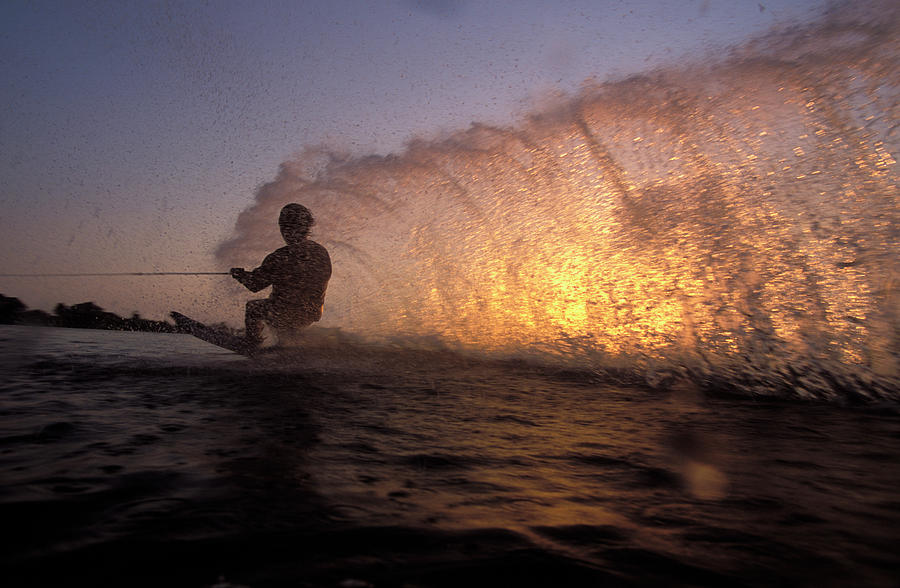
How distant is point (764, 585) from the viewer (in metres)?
1.38

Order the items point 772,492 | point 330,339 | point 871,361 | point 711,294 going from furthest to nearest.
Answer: point 330,339, point 711,294, point 871,361, point 772,492

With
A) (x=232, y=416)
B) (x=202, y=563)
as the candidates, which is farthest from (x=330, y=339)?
(x=202, y=563)

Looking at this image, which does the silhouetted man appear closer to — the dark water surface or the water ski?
the water ski

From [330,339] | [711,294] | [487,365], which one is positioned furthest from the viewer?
[330,339]

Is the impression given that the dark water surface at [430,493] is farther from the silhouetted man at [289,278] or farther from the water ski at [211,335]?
the silhouetted man at [289,278]

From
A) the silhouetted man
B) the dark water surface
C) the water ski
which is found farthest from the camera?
the silhouetted man

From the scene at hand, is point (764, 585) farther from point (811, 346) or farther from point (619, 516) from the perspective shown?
point (811, 346)

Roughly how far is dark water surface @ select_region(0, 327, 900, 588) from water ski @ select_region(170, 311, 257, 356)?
2789 mm

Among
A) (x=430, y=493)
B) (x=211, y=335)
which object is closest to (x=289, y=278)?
(x=211, y=335)

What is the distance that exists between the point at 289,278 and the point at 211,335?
136 cm

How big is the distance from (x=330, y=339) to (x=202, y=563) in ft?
29.2

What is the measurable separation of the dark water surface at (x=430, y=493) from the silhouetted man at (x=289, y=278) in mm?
3140

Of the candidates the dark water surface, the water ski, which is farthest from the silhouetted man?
the dark water surface

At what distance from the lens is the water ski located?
725cm
